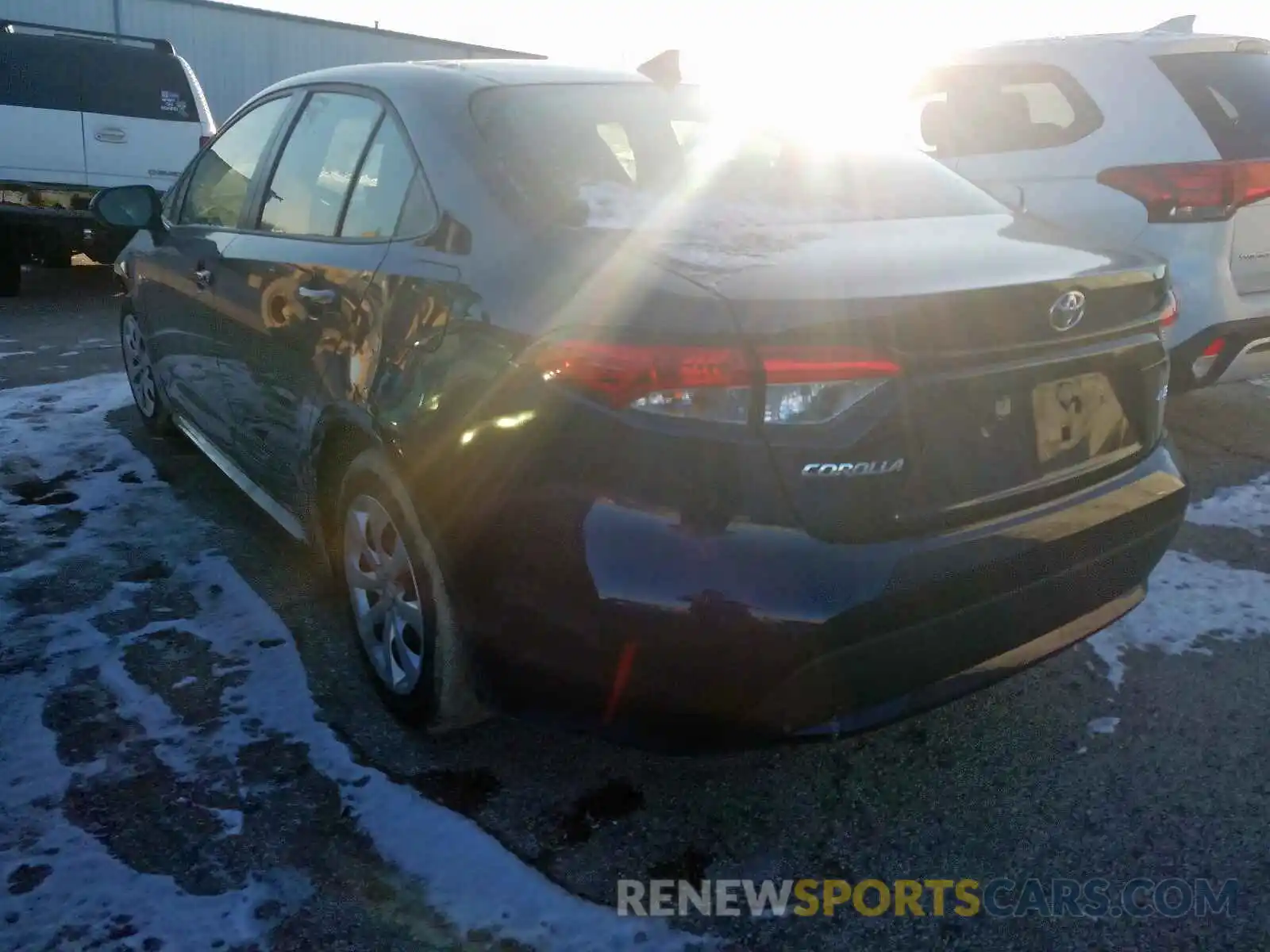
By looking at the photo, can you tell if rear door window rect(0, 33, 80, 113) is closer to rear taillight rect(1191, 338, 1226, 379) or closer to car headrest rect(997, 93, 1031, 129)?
car headrest rect(997, 93, 1031, 129)

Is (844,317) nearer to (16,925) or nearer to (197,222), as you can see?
(16,925)

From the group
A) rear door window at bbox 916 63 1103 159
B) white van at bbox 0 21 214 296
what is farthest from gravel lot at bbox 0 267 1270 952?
white van at bbox 0 21 214 296

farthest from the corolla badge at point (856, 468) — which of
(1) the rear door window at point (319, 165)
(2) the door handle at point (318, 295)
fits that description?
(1) the rear door window at point (319, 165)

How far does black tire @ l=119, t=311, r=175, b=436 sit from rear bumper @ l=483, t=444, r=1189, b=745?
3.15 m

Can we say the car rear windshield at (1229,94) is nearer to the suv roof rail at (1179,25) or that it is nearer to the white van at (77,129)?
the suv roof rail at (1179,25)

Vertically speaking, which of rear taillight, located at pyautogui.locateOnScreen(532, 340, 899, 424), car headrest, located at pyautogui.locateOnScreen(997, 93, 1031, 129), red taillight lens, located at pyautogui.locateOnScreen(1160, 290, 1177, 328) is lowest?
rear taillight, located at pyautogui.locateOnScreen(532, 340, 899, 424)

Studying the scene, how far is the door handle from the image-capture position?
2688 millimetres

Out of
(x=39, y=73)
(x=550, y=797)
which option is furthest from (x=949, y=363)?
(x=39, y=73)

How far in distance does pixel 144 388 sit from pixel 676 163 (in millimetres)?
3224

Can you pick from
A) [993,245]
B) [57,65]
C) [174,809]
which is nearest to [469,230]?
[993,245]

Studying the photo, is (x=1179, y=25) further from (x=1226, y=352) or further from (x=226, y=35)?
(x=226, y=35)

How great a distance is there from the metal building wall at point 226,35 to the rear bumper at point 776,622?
705 inches

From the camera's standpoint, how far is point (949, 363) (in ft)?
6.44

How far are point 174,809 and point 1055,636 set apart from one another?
1.95 metres
